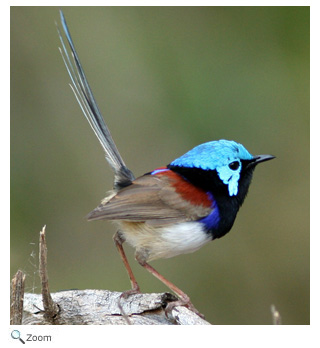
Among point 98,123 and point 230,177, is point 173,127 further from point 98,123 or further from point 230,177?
point 230,177

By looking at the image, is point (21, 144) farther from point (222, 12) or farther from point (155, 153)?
point (222, 12)

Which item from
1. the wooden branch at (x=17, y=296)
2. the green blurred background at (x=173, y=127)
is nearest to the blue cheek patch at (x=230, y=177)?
the wooden branch at (x=17, y=296)

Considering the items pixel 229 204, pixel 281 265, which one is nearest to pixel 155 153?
pixel 281 265

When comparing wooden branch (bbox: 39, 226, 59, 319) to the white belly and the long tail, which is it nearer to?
the white belly

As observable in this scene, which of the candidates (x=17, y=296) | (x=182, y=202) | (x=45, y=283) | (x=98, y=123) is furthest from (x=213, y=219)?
(x=17, y=296)

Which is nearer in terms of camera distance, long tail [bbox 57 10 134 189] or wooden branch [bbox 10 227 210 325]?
wooden branch [bbox 10 227 210 325]
